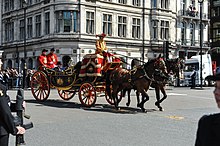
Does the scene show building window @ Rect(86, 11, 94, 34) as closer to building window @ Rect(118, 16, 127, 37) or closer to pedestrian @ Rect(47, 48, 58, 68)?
building window @ Rect(118, 16, 127, 37)

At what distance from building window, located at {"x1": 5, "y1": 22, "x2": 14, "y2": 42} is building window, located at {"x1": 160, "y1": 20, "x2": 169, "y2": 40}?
19918 mm

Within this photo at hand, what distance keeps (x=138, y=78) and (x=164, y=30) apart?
125 feet

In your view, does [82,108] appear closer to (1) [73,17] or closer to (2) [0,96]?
(2) [0,96]

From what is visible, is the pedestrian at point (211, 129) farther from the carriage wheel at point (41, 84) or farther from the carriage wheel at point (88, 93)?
the carriage wheel at point (41, 84)

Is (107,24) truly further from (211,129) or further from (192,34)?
(211,129)

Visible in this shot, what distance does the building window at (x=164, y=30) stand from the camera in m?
51.6

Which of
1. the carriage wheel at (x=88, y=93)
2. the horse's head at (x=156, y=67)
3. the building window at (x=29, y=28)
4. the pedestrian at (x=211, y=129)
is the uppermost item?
the building window at (x=29, y=28)

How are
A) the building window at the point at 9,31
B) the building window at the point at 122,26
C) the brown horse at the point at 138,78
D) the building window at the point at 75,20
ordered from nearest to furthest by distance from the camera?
the brown horse at the point at 138,78 → the building window at the point at 75,20 → the building window at the point at 122,26 → the building window at the point at 9,31

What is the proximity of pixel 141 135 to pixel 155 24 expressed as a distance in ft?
140

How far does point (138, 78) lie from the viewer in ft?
48.1

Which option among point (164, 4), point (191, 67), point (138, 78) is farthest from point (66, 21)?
point (138, 78)

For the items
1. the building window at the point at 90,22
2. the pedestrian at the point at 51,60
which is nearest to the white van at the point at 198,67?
the building window at the point at 90,22

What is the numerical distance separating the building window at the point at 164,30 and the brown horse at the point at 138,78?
3683 cm

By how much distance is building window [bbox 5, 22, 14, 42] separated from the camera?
2071 inches
